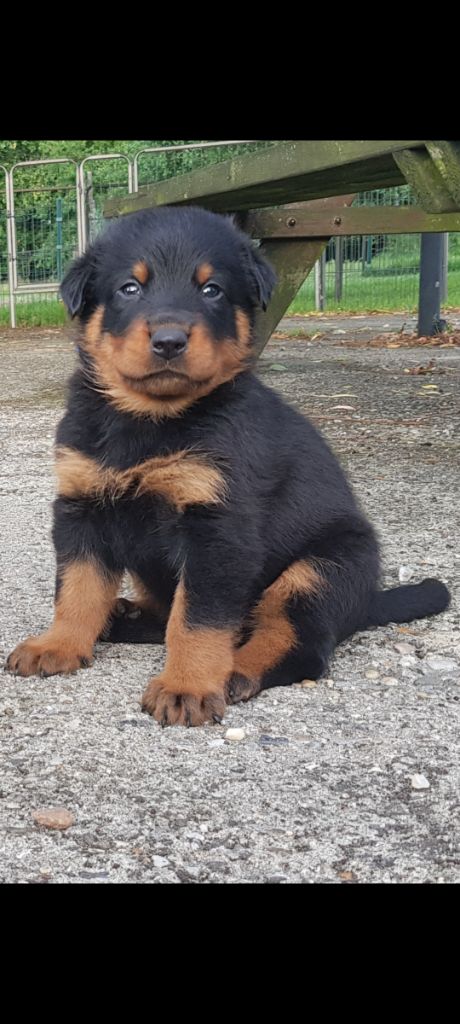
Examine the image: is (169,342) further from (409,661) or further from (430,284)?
(430,284)

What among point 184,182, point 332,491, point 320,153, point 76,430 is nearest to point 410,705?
point 332,491

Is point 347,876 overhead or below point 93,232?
below

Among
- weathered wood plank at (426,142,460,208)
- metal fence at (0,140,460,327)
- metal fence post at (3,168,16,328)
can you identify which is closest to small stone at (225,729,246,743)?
weathered wood plank at (426,142,460,208)

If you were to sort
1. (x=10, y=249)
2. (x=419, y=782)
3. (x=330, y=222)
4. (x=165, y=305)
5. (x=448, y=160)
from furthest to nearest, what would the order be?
1. (x=10, y=249)
2. (x=330, y=222)
3. (x=448, y=160)
4. (x=165, y=305)
5. (x=419, y=782)

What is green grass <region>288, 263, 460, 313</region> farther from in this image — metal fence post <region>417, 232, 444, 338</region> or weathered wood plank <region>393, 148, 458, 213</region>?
weathered wood plank <region>393, 148, 458, 213</region>

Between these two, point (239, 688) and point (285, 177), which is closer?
point (239, 688)

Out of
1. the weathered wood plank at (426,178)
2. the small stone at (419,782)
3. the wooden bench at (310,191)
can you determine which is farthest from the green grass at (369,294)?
the small stone at (419,782)

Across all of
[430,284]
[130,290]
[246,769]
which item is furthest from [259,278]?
[430,284]
